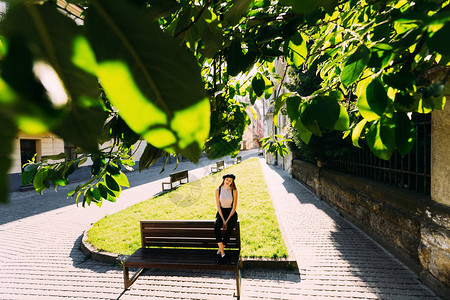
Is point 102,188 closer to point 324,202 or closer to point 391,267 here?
point 391,267

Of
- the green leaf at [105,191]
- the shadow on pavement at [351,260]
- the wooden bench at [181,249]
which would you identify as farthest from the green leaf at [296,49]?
the shadow on pavement at [351,260]

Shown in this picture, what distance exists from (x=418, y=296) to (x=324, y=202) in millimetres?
5295

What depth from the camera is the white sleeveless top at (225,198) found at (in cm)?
490

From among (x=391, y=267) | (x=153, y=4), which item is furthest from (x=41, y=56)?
(x=391, y=267)

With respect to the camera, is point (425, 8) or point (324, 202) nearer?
point (425, 8)

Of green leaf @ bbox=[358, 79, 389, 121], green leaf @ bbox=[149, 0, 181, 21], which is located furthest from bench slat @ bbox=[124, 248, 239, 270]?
green leaf @ bbox=[149, 0, 181, 21]

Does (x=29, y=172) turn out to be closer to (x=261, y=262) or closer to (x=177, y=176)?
(x=261, y=262)

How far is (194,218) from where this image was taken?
7.30 meters

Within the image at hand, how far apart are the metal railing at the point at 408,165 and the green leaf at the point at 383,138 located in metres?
3.69

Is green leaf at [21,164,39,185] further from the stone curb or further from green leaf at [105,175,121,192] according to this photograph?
the stone curb

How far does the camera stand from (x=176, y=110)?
0.68ft

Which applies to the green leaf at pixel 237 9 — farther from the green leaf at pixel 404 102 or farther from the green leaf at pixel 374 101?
the green leaf at pixel 404 102

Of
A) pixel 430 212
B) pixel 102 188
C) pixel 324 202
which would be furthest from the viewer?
pixel 324 202

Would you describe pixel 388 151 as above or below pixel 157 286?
above
